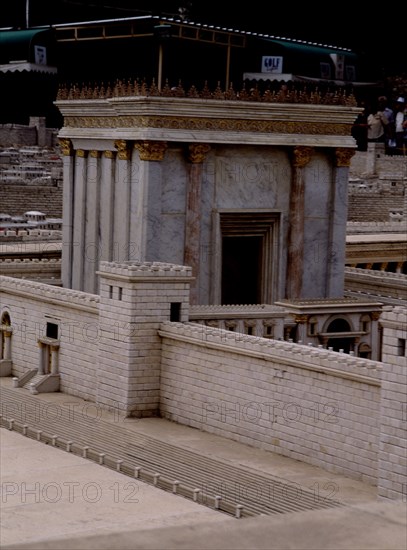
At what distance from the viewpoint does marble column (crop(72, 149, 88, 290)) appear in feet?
128

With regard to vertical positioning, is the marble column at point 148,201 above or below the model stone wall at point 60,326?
above

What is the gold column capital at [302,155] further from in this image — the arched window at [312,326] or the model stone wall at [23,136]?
the model stone wall at [23,136]

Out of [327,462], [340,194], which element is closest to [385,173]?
[340,194]

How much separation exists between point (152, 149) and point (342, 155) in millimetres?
5891

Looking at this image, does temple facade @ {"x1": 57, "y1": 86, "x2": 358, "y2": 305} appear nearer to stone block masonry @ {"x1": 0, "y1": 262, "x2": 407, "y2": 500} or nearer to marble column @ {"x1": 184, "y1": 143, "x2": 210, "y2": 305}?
marble column @ {"x1": 184, "y1": 143, "x2": 210, "y2": 305}

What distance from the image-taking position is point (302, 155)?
122 feet

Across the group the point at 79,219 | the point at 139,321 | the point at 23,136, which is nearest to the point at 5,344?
the point at 79,219

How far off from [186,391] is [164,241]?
6191 millimetres

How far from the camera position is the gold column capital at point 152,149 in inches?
1394

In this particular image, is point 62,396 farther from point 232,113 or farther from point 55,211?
point 55,211

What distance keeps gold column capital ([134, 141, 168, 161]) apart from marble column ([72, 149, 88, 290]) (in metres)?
3.71

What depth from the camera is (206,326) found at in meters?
32.3

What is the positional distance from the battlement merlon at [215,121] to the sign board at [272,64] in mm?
25269

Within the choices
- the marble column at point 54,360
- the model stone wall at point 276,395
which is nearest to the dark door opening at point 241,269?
the marble column at point 54,360
